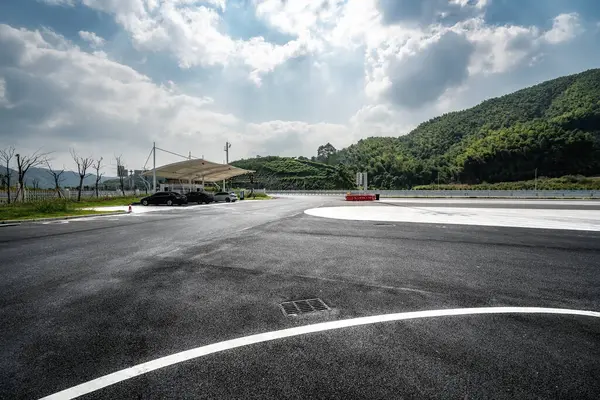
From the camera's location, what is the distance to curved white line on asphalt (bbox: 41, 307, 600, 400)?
2.51m

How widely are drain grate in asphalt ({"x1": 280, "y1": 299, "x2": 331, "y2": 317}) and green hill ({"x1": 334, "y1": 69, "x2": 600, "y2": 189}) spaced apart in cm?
12908

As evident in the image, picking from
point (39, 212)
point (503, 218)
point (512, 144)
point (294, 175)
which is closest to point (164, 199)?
point (39, 212)

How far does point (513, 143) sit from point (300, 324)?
13840cm

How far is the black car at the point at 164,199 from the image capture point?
32.3m

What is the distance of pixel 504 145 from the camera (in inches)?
4461

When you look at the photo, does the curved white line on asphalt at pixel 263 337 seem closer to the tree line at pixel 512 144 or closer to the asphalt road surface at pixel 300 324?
the asphalt road surface at pixel 300 324

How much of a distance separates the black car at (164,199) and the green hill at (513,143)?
108154mm

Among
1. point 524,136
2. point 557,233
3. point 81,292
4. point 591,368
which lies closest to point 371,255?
point 591,368

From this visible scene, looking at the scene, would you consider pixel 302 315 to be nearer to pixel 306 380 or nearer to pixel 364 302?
pixel 364 302

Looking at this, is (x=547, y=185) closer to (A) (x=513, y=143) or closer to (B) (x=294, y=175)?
(A) (x=513, y=143)

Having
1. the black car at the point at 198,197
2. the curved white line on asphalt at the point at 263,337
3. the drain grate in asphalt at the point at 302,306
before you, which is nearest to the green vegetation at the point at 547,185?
the black car at the point at 198,197

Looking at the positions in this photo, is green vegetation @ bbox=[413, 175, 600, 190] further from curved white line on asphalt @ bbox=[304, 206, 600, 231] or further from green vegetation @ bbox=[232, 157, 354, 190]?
curved white line on asphalt @ bbox=[304, 206, 600, 231]

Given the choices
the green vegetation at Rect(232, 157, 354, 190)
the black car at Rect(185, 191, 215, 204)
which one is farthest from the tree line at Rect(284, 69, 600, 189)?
the black car at Rect(185, 191, 215, 204)

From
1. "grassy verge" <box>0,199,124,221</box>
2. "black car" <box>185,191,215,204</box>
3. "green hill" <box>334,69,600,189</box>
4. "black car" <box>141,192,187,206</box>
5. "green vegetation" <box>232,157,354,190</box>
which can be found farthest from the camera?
"green vegetation" <box>232,157,354,190</box>
